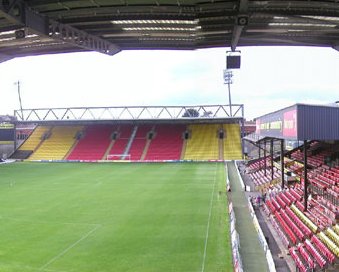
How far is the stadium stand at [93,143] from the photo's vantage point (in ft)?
195

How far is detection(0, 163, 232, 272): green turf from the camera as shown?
14500mm

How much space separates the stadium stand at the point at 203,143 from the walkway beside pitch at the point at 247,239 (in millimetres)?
28068

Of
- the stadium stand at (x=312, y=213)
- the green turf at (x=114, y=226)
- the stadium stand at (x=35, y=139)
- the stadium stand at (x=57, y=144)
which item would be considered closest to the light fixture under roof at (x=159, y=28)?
the green turf at (x=114, y=226)

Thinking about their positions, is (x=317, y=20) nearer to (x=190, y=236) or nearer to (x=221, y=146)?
(x=190, y=236)

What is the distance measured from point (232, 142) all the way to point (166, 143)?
9.71m

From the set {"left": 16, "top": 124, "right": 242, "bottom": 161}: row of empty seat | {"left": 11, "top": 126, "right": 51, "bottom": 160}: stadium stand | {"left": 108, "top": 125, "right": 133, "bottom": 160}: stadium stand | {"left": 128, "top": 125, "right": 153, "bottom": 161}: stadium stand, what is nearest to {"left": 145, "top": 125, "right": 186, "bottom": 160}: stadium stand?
{"left": 16, "top": 124, "right": 242, "bottom": 161}: row of empty seat

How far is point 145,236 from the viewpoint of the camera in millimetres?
17703

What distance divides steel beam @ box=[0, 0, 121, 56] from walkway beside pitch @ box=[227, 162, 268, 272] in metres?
11.6

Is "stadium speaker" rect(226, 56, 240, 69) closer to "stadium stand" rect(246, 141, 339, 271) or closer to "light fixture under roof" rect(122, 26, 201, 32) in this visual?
"light fixture under roof" rect(122, 26, 201, 32)

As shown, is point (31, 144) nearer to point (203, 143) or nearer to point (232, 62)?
point (203, 143)

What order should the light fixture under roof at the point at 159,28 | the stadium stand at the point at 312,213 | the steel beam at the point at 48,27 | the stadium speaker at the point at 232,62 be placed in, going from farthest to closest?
the stadium speaker at the point at 232,62 < the light fixture under roof at the point at 159,28 < the steel beam at the point at 48,27 < the stadium stand at the point at 312,213

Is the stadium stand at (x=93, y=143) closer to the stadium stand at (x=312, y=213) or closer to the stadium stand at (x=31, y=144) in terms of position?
the stadium stand at (x=31, y=144)

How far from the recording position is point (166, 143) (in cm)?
6028

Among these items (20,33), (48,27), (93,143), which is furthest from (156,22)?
(93,143)
